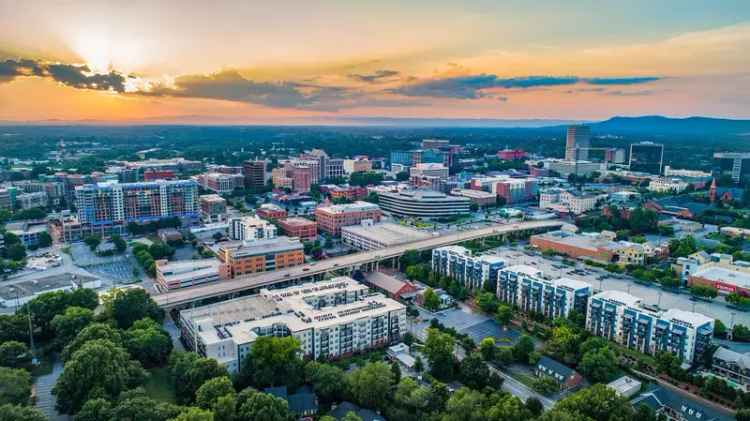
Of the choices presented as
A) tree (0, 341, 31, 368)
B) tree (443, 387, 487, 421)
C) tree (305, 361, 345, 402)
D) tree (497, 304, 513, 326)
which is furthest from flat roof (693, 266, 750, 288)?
tree (0, 341, 31, 368)

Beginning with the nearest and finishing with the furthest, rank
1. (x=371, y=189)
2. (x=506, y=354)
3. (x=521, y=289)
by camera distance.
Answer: (x=506, y=354) → (x=521, y=289) → (x=371, y=189)

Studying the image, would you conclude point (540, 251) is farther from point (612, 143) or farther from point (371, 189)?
point (612, 143)

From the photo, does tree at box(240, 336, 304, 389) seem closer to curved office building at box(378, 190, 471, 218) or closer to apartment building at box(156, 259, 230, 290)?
apartment building at box(156, 259, 230, 290)

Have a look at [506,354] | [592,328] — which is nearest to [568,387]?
[506,354]

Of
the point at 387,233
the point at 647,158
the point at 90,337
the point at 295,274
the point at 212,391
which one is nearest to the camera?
the point at 212,391

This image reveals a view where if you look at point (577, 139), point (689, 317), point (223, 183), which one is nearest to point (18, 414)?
point (689, 317)

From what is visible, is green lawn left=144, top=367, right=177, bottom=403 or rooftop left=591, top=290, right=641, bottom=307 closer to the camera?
green lawn left=144, top=367, right=177, bottom=403

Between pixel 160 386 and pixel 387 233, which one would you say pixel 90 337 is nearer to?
pixel 160 386
